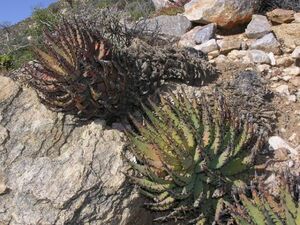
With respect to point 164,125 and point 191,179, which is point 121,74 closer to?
point 164,125

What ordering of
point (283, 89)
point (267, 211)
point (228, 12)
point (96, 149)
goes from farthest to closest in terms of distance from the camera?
1. point (228, 12)
2. point (283, 89)
3. point (96, 149)
4. point (267, 211)

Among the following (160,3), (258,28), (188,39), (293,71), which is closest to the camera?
(293,71)

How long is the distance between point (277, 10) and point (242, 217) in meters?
4.13

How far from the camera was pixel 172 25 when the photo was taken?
6.43 metres

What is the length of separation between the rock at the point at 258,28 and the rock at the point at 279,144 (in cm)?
196

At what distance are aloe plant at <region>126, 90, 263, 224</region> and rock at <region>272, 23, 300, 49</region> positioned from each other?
2345 millimetres

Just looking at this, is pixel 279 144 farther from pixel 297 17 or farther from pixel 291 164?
pixel 297 17

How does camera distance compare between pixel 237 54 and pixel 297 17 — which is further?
pixel 297 17

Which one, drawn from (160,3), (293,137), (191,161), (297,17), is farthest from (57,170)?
(160,3)

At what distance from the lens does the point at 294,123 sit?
4.52 m

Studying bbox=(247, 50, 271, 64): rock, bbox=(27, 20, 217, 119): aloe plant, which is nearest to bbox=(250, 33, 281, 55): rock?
bbox=(247, 50, 271, 64): rock

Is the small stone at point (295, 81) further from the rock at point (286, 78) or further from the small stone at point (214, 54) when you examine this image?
the small stone at point (214, 54)

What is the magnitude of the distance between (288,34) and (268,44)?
0.59 m

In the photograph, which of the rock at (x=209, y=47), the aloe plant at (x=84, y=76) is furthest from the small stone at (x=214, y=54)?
the aloe plant at (x=84, y=76)
